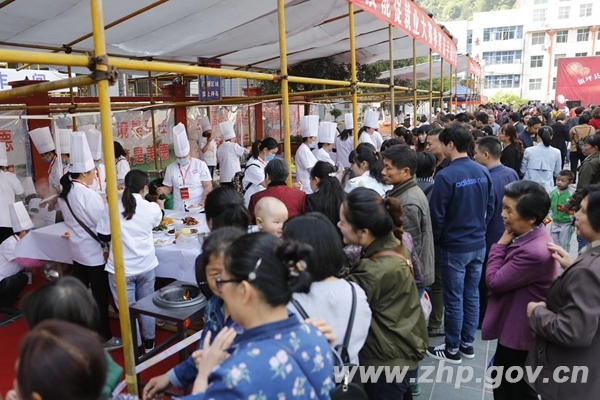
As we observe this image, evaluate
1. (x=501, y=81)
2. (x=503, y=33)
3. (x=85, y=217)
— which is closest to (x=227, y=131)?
(x=85, y=217)

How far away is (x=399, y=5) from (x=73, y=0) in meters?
3.17

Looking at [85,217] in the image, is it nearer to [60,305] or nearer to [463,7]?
[60,305]

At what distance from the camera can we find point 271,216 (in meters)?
2.55

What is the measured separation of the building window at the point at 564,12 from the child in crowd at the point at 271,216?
5379 centimetres

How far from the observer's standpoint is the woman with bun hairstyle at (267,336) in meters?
1.07

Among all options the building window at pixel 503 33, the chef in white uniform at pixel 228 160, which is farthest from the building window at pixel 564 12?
the chef in white uniform at pixel 228 160

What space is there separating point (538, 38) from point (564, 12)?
11.1 feet

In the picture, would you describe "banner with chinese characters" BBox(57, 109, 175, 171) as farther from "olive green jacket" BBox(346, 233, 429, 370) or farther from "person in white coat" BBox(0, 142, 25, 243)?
"olive green jacket" BBox(346, 233, 429, 370)

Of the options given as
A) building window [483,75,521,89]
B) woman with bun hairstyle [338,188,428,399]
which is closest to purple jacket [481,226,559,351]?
woman with bun hairstyle [338,188,428,399]

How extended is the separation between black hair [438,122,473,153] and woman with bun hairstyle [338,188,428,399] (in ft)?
4.73

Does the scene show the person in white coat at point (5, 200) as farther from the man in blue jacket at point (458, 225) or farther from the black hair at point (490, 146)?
the black hair at point (490, 146)

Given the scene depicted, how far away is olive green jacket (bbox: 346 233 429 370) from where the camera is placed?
1.88 m

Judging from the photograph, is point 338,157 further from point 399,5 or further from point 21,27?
point 21,27

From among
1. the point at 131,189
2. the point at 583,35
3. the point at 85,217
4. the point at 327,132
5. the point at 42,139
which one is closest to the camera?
the point at 131,189
